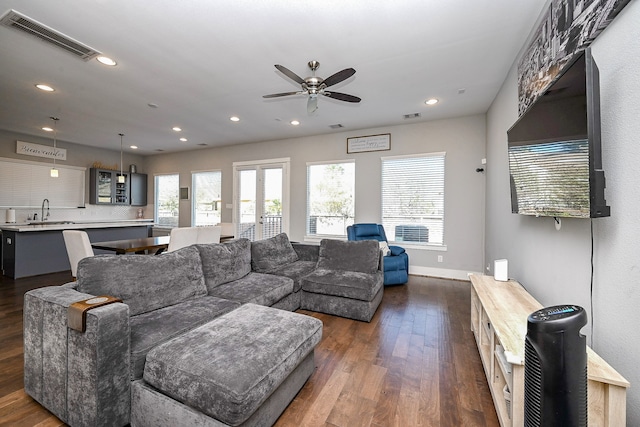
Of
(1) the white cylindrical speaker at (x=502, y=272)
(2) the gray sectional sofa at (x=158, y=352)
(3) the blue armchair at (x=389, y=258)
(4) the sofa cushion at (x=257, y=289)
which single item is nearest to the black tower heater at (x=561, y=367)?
(2) the gray sectional sofa at (x=158, y=352)

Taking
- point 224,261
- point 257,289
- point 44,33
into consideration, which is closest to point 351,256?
point 257,289

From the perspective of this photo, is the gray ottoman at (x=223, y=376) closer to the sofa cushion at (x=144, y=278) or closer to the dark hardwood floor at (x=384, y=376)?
the dark hardwood floor at (x=384, y=376)

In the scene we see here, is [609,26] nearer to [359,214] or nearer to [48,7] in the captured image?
[48,7]

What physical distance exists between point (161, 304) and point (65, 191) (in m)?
6.64

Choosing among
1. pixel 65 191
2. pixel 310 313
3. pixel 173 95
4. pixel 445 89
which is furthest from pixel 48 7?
pixel 65 191

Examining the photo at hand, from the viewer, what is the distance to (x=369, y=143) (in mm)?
5238

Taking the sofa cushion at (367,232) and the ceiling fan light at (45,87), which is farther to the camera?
the sofa cushion at (367,232)

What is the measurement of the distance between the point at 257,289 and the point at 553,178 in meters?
2.44

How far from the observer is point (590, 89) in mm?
1207

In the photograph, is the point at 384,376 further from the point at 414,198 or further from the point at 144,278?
the point at 414,198

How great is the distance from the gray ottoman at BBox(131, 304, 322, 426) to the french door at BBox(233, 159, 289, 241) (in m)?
4.51

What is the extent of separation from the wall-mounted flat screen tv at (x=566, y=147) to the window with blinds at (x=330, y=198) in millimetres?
3584

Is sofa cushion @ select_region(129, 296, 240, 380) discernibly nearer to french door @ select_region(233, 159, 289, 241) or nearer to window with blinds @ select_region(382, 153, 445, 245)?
window with blinds @ select_region(382, 153, 445, 245)

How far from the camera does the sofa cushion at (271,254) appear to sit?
3.29 meters
